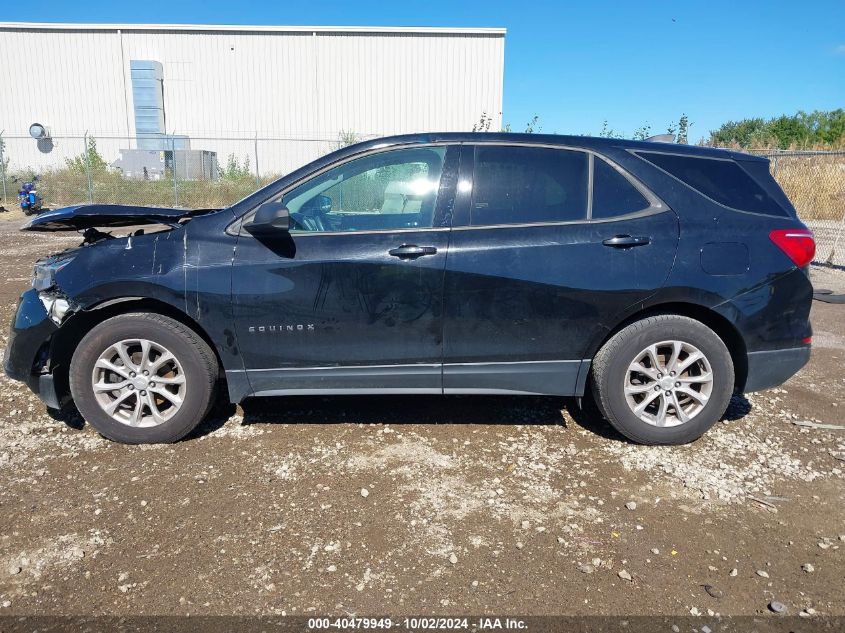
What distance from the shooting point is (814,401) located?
15.4 ft

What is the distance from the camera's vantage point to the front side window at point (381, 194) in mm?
3732

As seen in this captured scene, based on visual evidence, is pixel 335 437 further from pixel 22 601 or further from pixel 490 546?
pixel 22 601

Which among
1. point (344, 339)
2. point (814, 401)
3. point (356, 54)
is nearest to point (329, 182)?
point (344, 339)

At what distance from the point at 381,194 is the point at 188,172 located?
2150 cm

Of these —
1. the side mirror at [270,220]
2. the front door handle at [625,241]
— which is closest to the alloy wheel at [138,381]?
the side mirror at [270,220]

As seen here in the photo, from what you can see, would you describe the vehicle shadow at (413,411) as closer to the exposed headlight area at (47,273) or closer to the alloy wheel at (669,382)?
the alloy wheel at (669,382)

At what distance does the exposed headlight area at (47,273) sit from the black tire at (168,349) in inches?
15.6

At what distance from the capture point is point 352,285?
11.8 feet

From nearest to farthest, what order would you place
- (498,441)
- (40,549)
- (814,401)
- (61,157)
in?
(40,549)
(498,441)
(814,401)
(61,157)

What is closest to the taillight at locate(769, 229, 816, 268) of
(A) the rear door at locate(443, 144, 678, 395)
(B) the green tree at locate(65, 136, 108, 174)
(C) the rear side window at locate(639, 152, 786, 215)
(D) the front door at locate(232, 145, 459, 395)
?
(C) the rear side window at locate(639, 152, 786, 215)

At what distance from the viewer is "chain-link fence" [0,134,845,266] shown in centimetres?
1612

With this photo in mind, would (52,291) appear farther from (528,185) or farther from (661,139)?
(661,139)

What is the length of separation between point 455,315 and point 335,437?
1.15 m

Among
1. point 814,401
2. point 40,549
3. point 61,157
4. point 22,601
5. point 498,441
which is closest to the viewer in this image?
point 22,601
